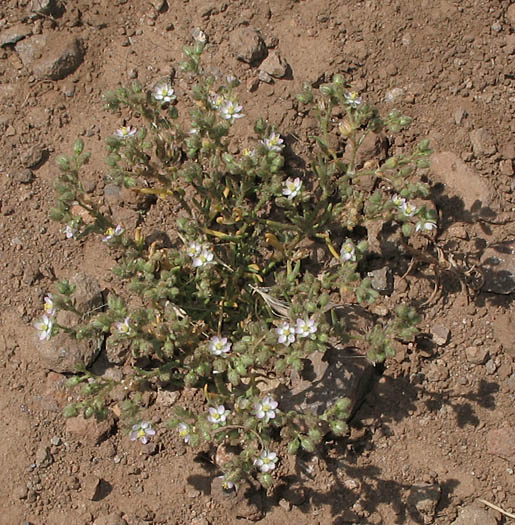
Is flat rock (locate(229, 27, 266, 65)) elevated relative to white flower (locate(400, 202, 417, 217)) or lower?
elevated

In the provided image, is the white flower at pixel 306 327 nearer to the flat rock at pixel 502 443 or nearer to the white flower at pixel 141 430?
the white flower at pixel 141 430

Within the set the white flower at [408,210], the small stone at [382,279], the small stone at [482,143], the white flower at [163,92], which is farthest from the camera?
the small stone at [482,143]

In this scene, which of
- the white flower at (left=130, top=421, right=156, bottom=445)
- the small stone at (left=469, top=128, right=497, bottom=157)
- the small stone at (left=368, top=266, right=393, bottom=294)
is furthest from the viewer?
the small stone at (left=469, top=128, right=497, bottom=157)

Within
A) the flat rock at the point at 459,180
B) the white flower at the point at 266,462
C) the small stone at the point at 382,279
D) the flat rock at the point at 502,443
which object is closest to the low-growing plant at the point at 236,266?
the white flower at the point at 266,462

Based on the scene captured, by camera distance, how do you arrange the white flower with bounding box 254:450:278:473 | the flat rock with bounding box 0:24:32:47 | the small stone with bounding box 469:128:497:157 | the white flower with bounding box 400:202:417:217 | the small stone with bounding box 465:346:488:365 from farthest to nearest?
the flat rock with bounding box 0:24:32:47
the small stone with bounding box 469:128:497:157
the small stone with bounding box 465:346:488:365
the white flower with bounding box 400:202:417:217
the white flower with bounding box 254:450:278:473

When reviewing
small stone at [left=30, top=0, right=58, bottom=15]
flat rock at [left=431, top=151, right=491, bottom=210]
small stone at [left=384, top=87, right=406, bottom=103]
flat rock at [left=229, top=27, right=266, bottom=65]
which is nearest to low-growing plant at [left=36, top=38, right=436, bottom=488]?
small stone at [left=384, top=87, right=406, bottom=103]

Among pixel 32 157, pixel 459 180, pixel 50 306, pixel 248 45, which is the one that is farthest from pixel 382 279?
pixel 32 157

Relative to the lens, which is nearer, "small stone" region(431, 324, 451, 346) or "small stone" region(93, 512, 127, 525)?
"small stone" region(93, 512, 127, 525)

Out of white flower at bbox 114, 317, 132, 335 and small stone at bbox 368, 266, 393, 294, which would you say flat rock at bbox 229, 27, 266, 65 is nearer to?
small stone at bbox 368, 266, 393, 294

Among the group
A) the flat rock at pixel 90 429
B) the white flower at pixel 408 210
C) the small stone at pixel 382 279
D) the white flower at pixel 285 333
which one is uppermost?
the white flower at pixel 285 333
